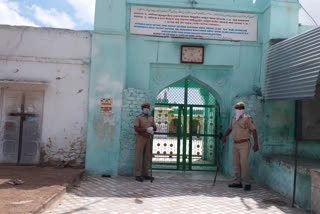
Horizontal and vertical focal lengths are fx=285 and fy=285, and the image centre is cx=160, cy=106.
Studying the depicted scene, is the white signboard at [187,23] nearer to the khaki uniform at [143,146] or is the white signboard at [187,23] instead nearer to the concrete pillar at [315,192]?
the khaki uniform at [143,146]

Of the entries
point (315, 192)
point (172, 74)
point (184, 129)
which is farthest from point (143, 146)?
point (315, 192)

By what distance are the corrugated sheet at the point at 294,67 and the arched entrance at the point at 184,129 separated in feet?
5.74

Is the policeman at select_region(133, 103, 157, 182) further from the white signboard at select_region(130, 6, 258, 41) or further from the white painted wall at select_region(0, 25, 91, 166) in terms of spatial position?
the white signboard at select_region(130, 6, 258, 41)

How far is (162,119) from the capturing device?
24.9 feet

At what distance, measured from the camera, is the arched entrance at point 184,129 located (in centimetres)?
760

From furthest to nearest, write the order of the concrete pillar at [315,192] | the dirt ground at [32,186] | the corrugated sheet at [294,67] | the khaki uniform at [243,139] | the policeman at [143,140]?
the policeman at [143,140]
the khaki uniform at [243,139]
the corrugated sheet at [294,67]
the concrete pillar at [315,192]
the dirt ground at [32,186]

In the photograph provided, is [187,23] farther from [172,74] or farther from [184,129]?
[184,129]

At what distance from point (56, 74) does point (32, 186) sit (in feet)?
9.66

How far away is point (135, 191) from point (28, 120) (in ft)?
10.9

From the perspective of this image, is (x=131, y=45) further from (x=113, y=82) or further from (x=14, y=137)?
(x=14, y=137)

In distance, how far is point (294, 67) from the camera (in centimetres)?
579

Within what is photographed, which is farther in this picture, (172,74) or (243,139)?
(172,74)

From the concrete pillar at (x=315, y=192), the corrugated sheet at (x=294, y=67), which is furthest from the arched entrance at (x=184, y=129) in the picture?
the concrete pillar at (x=315, y=192)

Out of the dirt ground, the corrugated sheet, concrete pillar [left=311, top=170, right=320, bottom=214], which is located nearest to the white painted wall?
the dirt ground
